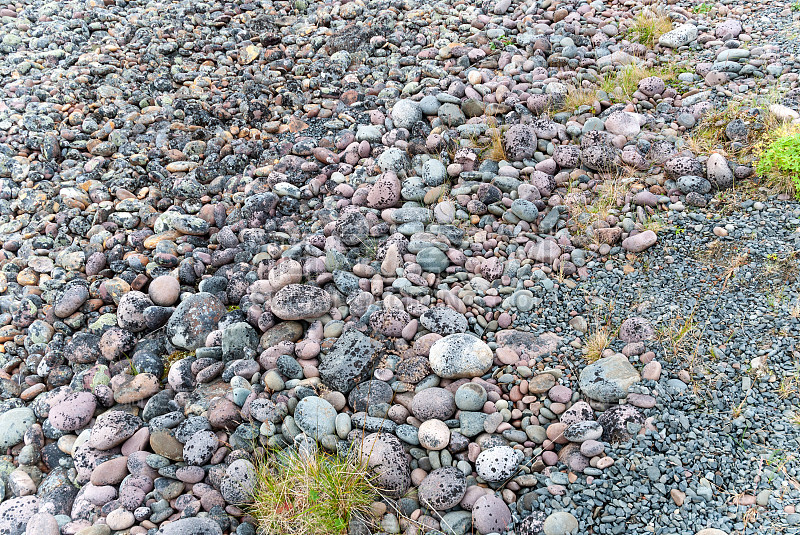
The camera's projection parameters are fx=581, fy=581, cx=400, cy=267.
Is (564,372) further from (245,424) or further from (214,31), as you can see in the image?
(214,31)

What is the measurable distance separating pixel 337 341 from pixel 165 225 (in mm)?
1992

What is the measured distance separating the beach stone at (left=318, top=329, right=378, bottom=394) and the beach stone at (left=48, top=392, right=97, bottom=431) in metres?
1.45

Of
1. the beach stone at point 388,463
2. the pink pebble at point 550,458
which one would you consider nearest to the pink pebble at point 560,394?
the pink pebble at point 550,458

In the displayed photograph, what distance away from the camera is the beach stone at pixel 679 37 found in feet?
17.5

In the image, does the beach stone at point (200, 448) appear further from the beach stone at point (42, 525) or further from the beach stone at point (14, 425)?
the beach stone at point (14, 425)

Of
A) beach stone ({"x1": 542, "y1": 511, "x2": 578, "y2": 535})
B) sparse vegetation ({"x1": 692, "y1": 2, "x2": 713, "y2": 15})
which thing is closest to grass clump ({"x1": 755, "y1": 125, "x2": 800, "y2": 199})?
sparse vegetation ({"x1": 692, "y1": 2, "x2": 713, "y2": 15})

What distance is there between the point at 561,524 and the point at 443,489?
A: 1.85ft

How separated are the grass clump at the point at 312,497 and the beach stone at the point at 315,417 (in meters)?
0.19

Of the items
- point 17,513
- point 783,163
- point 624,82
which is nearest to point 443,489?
point 17,513

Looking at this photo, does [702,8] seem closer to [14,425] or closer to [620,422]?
[620,422]

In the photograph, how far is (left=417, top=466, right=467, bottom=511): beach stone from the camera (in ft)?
9.27

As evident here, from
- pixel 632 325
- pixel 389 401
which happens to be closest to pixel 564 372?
pixel 632 325

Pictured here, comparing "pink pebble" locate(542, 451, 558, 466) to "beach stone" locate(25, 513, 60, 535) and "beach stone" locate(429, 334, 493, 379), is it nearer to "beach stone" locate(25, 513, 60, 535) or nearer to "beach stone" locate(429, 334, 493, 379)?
"beach stone" locate(429, 334, 493, 379)

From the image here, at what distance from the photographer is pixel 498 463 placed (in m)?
2.88
